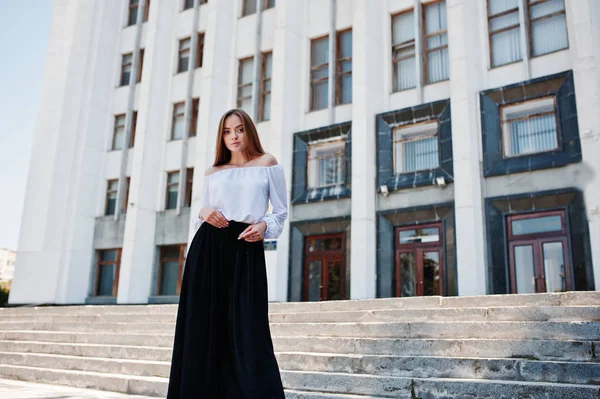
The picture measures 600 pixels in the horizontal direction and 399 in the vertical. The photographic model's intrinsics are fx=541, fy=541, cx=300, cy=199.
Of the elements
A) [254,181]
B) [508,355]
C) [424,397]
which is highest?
[254,181]

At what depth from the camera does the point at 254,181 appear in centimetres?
325

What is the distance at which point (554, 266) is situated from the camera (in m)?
15.0

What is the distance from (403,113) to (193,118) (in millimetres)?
10164

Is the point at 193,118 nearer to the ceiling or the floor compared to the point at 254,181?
nearer to the ceiling

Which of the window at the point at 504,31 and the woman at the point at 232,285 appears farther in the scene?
the window at the point at 504,31

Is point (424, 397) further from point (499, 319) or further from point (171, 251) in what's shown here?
point (171, 251)

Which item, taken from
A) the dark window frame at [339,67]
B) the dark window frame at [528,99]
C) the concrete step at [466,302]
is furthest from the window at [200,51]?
the concrete step at [466,302]

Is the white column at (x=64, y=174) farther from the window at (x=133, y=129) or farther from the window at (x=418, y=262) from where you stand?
the window at (x=418, y=262)

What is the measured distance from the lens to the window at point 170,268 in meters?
23.0

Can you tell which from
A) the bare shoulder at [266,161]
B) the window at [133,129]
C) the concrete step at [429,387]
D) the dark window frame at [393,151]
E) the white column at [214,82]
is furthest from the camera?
the window at [133,129]

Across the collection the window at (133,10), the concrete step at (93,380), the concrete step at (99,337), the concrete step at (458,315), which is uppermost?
the window at (133,10)

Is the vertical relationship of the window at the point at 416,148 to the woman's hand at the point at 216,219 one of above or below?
above

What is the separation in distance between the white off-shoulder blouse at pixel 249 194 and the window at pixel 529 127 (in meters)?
14.4

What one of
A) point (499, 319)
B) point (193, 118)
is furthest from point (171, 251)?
point (499, 319)
